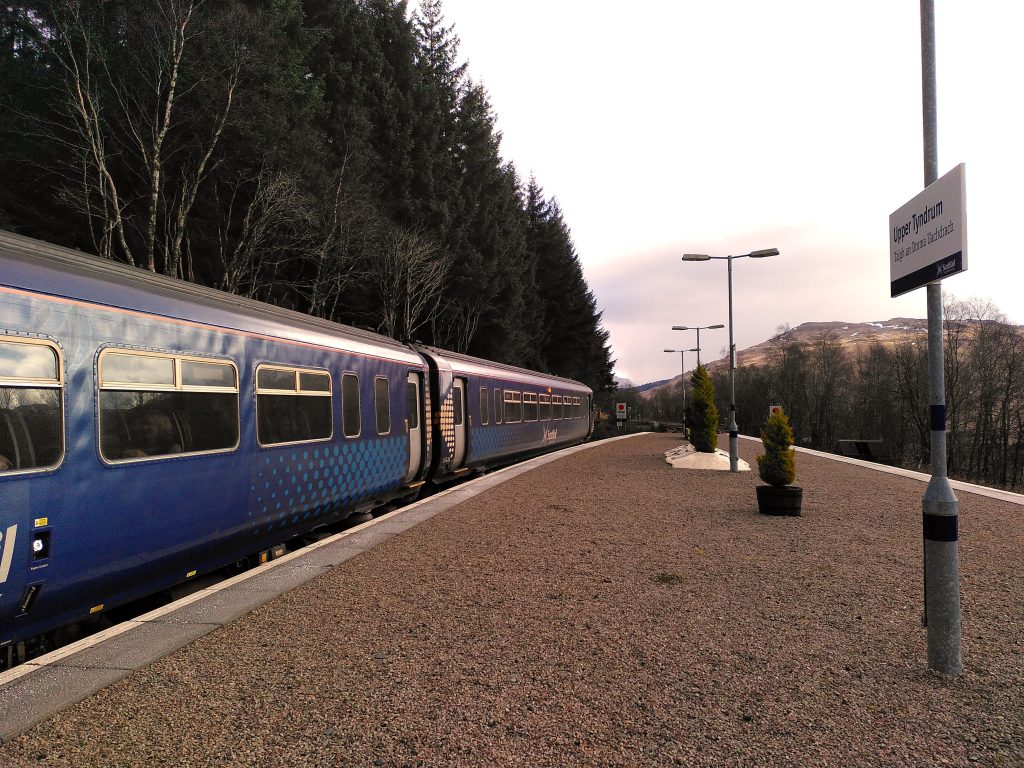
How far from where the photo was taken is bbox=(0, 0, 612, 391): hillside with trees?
585 inches

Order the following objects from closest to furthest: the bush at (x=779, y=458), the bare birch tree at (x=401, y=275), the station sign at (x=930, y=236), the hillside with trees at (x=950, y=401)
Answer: the station sign at (x=930, y=236), the bush at (x=779, y=458), the bare birch tree at (x=401, y=275), the hillside with trees at (x=950, y=401)

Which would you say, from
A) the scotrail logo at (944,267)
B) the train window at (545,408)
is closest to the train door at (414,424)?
the scotrail logo at (944,267)

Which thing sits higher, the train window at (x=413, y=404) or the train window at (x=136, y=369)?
the train window at (x=136, y=369)

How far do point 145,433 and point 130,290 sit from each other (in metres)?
1.20

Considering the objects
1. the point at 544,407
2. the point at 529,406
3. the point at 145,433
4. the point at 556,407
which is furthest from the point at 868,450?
the point at 145,433

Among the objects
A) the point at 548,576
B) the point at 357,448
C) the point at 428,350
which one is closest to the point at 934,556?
the point at 548,576

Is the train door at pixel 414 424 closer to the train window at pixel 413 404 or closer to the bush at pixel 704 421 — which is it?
the train window at pixel 413 404

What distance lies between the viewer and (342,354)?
8.90m

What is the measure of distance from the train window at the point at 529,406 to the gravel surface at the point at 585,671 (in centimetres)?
1279

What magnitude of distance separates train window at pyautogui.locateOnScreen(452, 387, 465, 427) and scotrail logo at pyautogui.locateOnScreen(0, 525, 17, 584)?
1026 centimetres

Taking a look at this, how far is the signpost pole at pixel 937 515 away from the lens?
398 centimetres

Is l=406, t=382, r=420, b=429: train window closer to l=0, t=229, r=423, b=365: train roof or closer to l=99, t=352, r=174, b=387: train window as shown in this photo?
l=0, t=229, r=423, b=365: train roof

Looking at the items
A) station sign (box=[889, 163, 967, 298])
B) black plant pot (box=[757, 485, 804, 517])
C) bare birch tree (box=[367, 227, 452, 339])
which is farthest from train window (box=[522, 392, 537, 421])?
station sign (box=[889, 163, 967, 298])

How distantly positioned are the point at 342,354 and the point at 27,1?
14.4m
